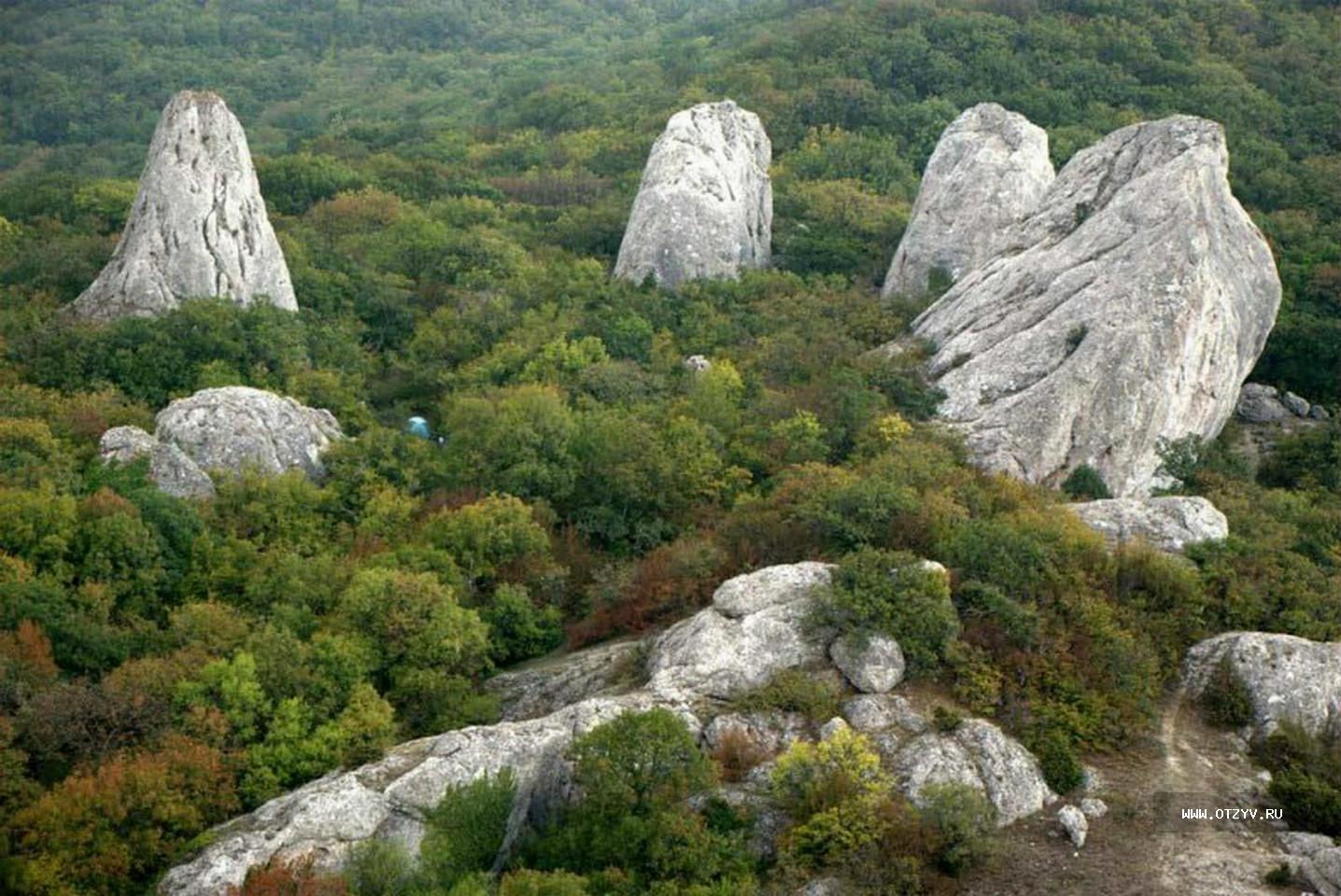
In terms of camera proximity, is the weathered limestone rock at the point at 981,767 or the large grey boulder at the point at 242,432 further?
the large grey boulder at the point at 242,432

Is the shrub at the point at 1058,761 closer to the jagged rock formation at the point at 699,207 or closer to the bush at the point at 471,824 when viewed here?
the bush at the point at 471,824

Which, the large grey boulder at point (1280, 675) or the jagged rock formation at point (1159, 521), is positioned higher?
the jagged rock formation at point (1159, 521)

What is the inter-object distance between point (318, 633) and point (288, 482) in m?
7.24

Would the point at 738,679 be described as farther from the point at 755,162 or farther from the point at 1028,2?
the point at 1028,2

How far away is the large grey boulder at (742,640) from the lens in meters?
22.6

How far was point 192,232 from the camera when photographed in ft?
126

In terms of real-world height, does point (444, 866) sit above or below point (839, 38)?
below

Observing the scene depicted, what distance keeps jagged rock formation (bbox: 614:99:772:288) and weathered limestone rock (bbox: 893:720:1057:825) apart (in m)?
26.2

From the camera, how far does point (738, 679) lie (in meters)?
22.6

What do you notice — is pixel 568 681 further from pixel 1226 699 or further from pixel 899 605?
pixel 1226 699

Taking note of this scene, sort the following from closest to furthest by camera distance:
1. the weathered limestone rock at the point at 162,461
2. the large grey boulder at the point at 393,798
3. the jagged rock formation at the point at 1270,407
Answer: the large grey boulder at the point at 393,798, the weathered limestone rock at the point at 162,461, the jagged rock formation at the point at 1270,407

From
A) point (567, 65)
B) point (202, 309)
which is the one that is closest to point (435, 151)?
point (202, 309)

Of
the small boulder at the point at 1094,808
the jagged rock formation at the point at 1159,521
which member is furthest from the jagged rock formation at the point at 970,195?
the small boulder at the point at 1094,808

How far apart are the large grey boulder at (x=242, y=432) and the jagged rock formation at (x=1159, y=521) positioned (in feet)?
58.4
